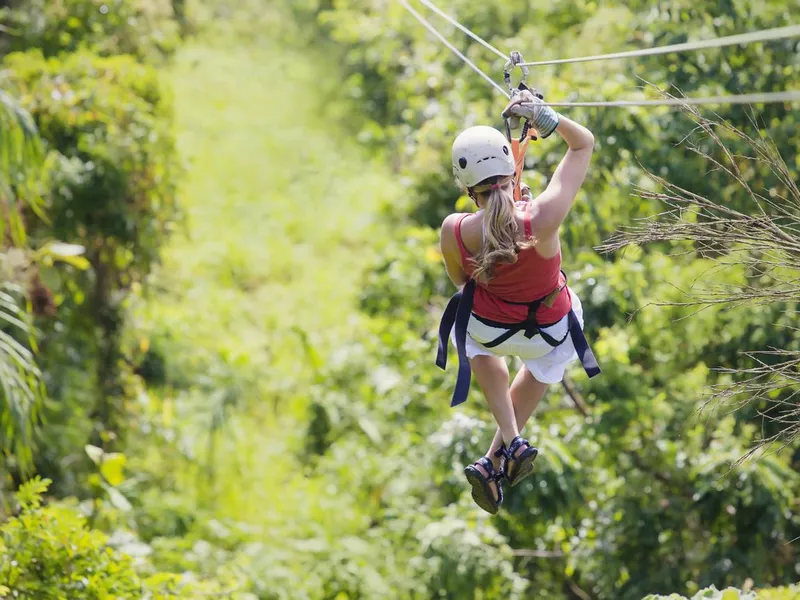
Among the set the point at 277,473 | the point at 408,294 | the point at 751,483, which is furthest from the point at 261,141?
the point at 751,483

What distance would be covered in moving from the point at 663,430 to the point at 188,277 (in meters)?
6.40

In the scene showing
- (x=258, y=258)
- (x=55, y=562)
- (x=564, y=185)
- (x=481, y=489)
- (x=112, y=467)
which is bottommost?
(x=258, y=258)

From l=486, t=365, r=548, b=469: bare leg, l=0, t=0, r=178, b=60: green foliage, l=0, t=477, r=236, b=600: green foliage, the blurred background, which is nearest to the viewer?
l=486, t=365, r=548, b=469: bare leg

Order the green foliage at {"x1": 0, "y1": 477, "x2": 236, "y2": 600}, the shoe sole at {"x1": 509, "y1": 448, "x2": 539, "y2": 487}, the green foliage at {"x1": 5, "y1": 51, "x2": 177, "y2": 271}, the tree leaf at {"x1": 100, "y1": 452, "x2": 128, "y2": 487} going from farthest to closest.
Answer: the green foliage at {"x1": 5, "y1": 51, "x2": 177, "y2": 271} → the tree leaf at {"x1": 100, "y1": 452, "x2": 128, "y2": 487} → the green foliage at {"x1": 0, "y1": 477, "x2": 236, "y2": 600} → the shoe sole at {"x1": 509, "y1": 448, "x2": 539, "y2": 487}

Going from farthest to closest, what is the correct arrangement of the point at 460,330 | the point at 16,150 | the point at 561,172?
the point at 16,150 < the point at 460,330 < the point at 561,172

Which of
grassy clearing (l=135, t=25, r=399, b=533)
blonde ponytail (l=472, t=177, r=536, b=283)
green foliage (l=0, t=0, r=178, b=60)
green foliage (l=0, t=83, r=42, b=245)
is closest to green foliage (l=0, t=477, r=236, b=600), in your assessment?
green foliage (l=0, t=83, r=42, b=245)

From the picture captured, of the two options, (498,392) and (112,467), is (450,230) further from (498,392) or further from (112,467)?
(112,467)

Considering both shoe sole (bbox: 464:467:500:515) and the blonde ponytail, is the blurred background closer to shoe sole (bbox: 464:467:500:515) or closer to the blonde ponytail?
the blonde ponytail

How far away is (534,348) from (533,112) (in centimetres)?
81

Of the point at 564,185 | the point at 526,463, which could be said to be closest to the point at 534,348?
the point at 526,463

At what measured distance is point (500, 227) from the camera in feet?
10.5

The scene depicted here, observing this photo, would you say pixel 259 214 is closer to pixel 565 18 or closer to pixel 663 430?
pixel 565 18

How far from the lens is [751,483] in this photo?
595 cm

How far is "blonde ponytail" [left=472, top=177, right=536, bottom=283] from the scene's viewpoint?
3.20 metres
